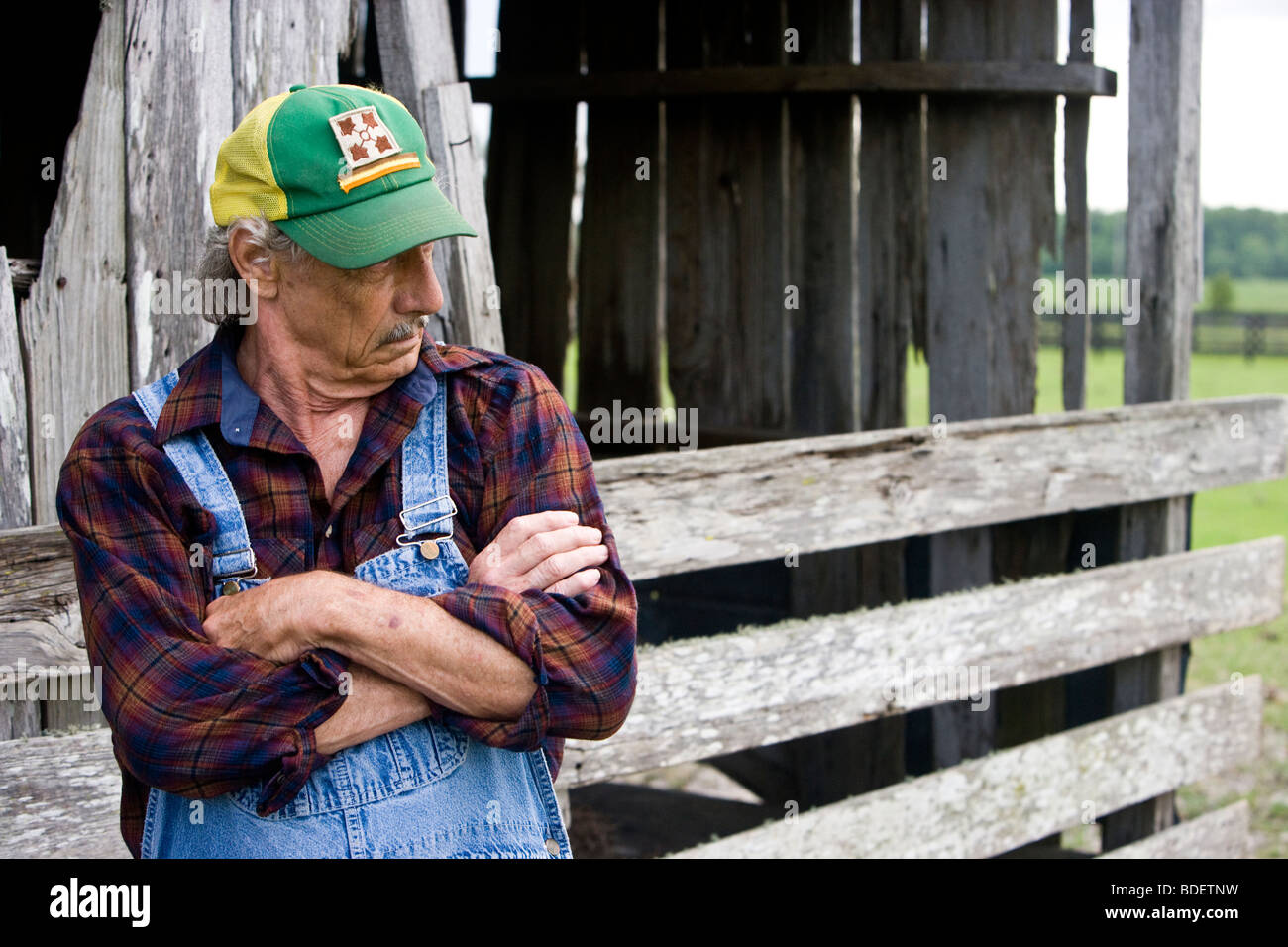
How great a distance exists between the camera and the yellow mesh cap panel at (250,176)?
181cm

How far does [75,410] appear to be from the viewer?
8.20 feet

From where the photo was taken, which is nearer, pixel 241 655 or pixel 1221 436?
pixel 241 655

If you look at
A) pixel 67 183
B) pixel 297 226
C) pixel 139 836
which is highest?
pixel 67 183

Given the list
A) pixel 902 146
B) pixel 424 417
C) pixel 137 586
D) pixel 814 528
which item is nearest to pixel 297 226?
pixel 424 417

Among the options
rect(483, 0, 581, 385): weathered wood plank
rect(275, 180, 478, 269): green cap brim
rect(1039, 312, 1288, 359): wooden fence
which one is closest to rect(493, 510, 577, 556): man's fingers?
rect(275, 180, 478, 269): green cap brim

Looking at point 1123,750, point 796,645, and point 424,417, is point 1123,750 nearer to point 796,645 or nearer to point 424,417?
point 796,645

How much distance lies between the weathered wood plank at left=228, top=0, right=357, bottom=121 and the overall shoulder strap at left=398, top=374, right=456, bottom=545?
1.04 m

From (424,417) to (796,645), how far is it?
1679 millimetres

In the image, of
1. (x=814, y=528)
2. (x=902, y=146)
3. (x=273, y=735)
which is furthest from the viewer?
(x=902, y=146)

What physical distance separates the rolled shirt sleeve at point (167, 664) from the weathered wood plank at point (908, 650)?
1.24m

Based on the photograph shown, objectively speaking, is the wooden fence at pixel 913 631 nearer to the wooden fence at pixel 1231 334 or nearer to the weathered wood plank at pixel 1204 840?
the weathered wood plank at pixel 1204 840

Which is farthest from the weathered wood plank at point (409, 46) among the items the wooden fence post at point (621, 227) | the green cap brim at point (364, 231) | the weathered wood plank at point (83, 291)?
the wooden fence post at point (621, 227)

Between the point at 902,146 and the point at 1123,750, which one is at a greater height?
the point at 902,146

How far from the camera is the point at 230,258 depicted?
1.92 m
